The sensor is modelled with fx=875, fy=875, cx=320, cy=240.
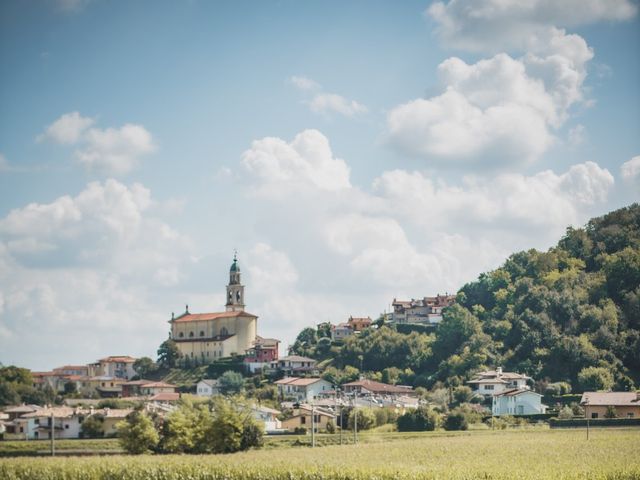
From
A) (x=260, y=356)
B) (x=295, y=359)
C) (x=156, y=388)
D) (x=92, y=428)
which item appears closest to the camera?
(x=92, y=428)

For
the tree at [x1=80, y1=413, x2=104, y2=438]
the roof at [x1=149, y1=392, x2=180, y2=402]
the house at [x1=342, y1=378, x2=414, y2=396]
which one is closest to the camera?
the tree at [x1=80, y1=413, x2=104, y2=438]

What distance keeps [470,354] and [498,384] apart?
38.6ft

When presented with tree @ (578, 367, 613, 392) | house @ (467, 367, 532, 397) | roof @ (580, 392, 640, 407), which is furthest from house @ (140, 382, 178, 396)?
roof @ (580, 392, 640, 407)

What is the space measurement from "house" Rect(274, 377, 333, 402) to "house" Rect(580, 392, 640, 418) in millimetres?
38190

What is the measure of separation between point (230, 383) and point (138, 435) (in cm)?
5205

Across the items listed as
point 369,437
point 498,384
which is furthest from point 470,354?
point 369,437

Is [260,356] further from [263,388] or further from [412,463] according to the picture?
[412,463]

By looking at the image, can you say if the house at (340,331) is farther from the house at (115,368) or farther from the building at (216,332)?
the house at (115,368)

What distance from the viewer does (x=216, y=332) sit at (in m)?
135

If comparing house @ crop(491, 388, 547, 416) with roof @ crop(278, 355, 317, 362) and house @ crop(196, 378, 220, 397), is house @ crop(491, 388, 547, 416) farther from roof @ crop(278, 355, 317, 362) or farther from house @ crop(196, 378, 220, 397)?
house @ crop(196, 378, 220, 397)

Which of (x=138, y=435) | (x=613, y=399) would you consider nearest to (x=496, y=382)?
(x=613, y=399)

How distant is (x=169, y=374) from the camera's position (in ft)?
422

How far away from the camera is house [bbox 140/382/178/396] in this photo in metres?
114

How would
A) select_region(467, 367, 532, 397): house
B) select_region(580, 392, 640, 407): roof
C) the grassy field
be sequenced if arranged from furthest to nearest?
select_region(467, 367, 532, 397): house < select_region(580, 392, 640, 407): roof < the grassy field
